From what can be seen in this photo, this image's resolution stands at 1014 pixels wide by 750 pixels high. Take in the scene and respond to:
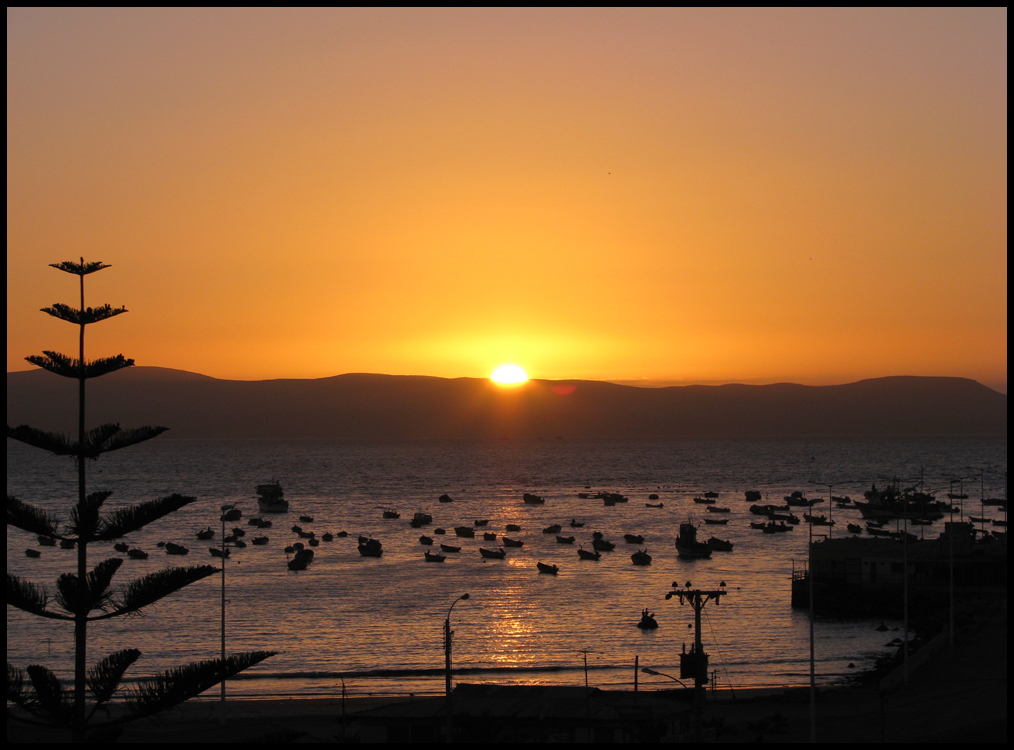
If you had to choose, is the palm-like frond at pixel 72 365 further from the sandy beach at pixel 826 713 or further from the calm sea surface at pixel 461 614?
A: the calm sea surface at pixel 461 614

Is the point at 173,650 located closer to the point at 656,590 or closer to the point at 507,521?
the point at 656,590

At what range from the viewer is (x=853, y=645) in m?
45.7

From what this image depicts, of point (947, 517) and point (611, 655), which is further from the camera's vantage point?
point (947, 517)

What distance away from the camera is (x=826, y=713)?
31.5 meters

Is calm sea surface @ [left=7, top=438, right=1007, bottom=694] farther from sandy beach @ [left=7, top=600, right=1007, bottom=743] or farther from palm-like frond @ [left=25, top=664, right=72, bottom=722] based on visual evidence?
palm-like frond @ [left=25, top=664, right=72, bottom=722]

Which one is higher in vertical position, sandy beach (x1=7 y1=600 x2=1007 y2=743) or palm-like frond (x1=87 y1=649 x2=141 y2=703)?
palm-like frond (x1=87 y1=649 x2=141 y2=703)

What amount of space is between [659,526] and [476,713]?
80.6m

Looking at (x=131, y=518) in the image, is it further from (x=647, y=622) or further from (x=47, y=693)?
(x=647, y=622)

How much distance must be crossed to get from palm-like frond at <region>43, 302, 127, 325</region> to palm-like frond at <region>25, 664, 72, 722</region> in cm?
579

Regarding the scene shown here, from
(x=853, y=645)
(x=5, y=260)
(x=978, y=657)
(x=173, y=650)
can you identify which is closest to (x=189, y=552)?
(x=173, y=650)

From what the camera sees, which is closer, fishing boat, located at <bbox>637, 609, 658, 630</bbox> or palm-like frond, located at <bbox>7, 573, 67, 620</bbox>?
palm-like frond, located at <bbox>7, 573, 67, 620</bbox>

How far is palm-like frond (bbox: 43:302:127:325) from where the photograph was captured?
1584 centimetres

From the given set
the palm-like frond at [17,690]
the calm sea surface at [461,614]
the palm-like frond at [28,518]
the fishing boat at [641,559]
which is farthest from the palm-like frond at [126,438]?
the fishing boat at [641,559]

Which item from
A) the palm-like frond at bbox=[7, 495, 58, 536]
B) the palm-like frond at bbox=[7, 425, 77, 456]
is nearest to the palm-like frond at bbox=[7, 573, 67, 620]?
the palm-like frond at bbox=[7, 495, 58, 536]
